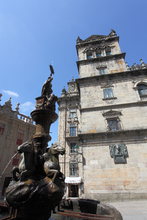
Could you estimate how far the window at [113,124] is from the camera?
15875 mm

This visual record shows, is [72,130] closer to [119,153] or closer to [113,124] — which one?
[113,124]

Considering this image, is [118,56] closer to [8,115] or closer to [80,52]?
[80,52]

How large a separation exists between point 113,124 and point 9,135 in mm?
17496

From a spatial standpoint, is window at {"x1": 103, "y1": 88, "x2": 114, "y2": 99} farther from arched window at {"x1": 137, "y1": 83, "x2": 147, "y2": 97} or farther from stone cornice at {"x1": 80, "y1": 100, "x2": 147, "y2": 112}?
arched window at {"x1": 137, "y1": 83, "x2": 147, "y2": 97}

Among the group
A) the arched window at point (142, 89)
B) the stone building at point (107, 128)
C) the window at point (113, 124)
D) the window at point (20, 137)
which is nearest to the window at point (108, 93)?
the stone building at point (107, 128)

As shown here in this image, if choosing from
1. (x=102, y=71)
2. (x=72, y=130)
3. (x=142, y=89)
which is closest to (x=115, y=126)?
(x=142, y=89)

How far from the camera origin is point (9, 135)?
70.4 feet

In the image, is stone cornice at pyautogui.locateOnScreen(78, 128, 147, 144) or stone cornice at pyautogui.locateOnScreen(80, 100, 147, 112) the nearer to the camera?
stone cornice at pyautogui.locateOnScreen(78, 128, 147, 144)

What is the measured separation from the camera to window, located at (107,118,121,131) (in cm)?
1588

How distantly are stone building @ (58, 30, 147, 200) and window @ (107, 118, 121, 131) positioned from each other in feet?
0.41

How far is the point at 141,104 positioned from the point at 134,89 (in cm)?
255

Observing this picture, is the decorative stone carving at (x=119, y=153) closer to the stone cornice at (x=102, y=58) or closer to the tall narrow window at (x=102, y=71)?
the tall narrow window at (x=102, y=71)

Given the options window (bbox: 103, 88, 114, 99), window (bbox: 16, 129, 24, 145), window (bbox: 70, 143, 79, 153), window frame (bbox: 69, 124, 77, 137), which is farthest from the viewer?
window frame (bbox: 69, 124, 77, 137)

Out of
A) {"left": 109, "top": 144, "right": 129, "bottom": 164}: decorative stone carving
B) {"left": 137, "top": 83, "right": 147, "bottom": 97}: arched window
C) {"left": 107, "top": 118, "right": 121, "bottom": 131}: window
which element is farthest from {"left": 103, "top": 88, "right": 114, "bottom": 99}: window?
{"left": 109, "top": 144, "right": 129, "bottom": 164}: decorative stone carving
